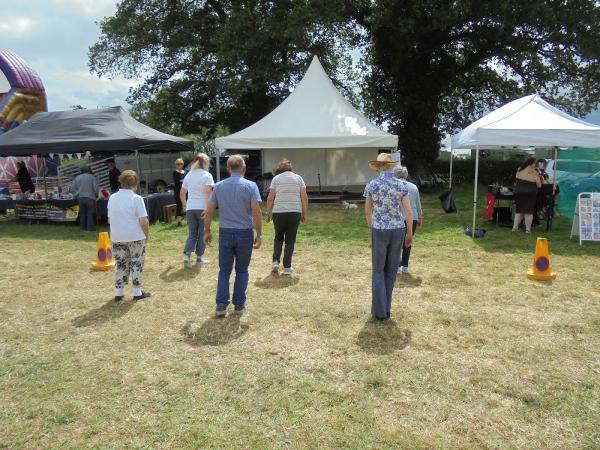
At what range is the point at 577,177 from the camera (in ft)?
38.9

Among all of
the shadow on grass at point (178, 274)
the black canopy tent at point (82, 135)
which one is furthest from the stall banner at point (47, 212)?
the shadow on grass at point (178, 274)

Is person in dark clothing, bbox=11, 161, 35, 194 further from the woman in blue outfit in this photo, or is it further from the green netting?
the green netting

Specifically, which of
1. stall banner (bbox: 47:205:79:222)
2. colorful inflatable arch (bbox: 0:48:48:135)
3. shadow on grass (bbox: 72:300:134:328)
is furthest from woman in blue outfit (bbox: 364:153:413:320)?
colorful inflatable arch (bbox: 0:48:48:135)

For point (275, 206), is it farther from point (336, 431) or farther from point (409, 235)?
point (336, 431)

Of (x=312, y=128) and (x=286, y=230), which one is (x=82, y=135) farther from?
(x=286, y=230)

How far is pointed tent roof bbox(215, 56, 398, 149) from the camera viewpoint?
13133 mm

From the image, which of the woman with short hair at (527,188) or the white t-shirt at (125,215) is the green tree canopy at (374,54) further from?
the white t-shirt at (125,215)

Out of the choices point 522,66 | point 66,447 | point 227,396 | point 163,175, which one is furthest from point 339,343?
point 522,66

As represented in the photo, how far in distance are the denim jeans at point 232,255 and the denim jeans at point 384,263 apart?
117 cm

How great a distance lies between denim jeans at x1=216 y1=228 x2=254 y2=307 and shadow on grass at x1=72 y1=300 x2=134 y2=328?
108 centimetres

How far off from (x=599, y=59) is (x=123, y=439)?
58.9 ft

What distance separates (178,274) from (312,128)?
8.07 meters

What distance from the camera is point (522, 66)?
1772 cm

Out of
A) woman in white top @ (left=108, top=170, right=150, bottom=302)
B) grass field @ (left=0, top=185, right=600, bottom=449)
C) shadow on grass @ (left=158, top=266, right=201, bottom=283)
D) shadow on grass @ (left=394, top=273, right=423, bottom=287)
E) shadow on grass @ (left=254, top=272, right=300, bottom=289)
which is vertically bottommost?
grass field @ (left=0, top=185, right=600, bottom=449)
